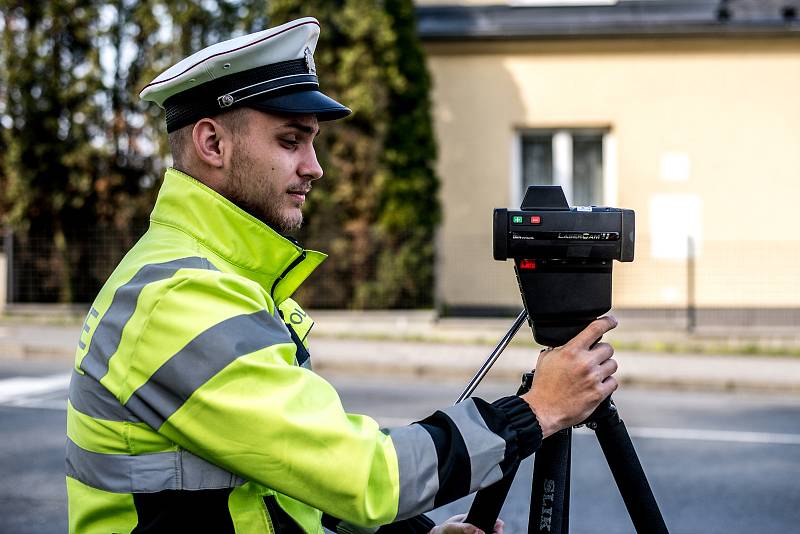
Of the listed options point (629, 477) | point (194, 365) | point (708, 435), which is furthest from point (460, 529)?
point (708, 435)

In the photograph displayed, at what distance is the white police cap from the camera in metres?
1.49

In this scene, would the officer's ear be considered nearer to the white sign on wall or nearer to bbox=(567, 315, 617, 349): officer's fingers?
bbox=(567, 315, 617, 349): officer's fingers

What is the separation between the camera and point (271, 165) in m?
1.55

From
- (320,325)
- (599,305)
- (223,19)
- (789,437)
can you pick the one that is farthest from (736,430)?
(223,19)

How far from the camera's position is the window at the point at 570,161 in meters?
13.8

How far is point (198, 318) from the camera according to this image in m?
1.31

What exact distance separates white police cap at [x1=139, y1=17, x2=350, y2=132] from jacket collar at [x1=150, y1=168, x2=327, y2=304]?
0.12 m

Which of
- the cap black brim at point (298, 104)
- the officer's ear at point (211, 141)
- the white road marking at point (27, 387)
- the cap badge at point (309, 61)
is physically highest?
the cap badge at point (309, 61)

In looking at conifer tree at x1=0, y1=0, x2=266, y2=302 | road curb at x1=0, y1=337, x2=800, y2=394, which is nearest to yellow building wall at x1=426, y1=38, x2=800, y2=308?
road curb at x1=0, y1=337, x2=800, y2=394

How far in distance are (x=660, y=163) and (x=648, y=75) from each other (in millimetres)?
1298

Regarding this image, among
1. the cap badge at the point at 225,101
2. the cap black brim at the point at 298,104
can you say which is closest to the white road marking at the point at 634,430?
the cap black brim at the point at 298,104

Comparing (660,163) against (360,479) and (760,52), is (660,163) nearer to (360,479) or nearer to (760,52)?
(760,52)

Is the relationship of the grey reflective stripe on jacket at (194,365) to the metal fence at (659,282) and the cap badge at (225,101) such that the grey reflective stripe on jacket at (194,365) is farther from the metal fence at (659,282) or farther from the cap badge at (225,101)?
the metal fence at (659,282)

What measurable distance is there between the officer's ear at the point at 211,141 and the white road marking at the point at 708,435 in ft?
16.8
